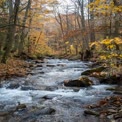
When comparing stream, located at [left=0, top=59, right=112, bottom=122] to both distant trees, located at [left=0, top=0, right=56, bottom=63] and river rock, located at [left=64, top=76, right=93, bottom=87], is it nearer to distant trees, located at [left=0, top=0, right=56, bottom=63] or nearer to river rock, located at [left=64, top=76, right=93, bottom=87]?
river rock, located at [left=64, top=76, right=93, bottom=87]

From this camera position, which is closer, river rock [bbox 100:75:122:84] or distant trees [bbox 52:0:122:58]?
distant trees [bbox 52:0:122:58]

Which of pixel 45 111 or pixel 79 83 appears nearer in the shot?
pixel 45 111

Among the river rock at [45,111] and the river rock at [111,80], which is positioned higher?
the river rock at [111,80]

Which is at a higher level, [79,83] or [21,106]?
[79,83]

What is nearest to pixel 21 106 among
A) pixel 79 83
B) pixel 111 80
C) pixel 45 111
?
pixel 45 111

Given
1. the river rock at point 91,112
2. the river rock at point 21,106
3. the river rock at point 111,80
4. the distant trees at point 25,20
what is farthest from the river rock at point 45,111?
the distant trees at point 25,20

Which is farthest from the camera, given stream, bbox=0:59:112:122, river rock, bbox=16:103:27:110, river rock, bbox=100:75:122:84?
river rock, bbox=100:75:122:84

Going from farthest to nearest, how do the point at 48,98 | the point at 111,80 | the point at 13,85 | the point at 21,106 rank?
the point at 111,80, the point at 13,85, the point at 48,98, the point at 21,106

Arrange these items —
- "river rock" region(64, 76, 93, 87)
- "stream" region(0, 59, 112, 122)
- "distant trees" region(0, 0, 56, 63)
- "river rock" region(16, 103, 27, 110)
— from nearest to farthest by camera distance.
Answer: "stream" region(0, 59, 112, 122) → "river rock" region(16, 103, 27, 110) → "river rock" region(64, 76, 93, 87) → "distant trees" region(0, 0, 56, 63)

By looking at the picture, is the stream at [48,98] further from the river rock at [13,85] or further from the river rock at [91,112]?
the river rock at [91,112]

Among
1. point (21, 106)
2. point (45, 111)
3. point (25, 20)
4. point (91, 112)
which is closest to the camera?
point (91, 112)

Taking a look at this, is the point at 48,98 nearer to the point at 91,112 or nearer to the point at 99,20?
the point at 91,112

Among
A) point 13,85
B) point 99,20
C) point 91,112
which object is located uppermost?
point 99,20

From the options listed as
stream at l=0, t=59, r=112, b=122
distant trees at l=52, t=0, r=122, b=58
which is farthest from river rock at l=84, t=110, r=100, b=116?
distant trees at l=52, t=0, r=122, b=58
